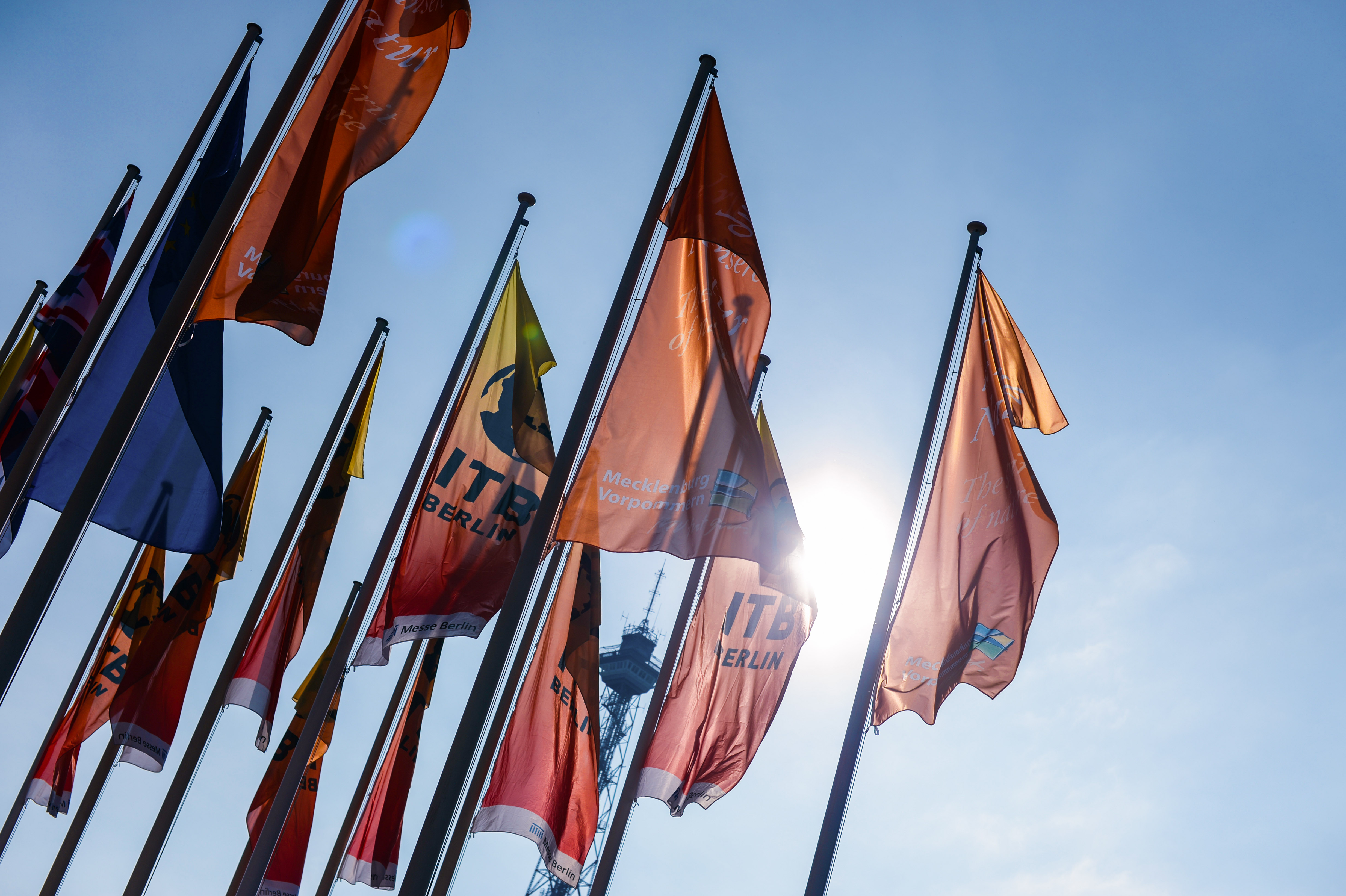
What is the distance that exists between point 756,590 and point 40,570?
280 inches

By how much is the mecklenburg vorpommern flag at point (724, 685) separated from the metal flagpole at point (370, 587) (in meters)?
3.75

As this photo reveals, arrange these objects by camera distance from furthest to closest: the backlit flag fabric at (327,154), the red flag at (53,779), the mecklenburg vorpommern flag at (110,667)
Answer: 1. the red flag at (53,779)
2. the mecklenburg vorpommern flag at (110,667)
3. the backlit flag fabric at (327,154)

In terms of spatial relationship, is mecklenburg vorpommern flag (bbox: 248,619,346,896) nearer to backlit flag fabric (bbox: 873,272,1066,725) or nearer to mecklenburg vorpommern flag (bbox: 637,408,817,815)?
mecklenburg vorpommern flag (bbox: 637,408,817,815)

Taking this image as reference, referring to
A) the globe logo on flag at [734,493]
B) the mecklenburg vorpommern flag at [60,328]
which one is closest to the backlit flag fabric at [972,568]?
the globe logo on flag at [734,493]

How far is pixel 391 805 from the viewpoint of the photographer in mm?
12789

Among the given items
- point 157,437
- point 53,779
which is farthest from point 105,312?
point 53,779

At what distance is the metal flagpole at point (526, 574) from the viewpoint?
6797mm

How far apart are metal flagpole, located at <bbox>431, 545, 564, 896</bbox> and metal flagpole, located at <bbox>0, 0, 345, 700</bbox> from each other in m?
3.64

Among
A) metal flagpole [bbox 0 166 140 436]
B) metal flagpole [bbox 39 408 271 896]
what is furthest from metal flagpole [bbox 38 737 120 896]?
metal flagpole [bbox 0 166 140 436]

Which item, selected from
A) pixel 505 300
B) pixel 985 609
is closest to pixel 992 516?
pixel 985 609

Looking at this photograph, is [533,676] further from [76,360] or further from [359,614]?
[76,360]

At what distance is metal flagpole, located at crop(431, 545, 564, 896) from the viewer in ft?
28.6

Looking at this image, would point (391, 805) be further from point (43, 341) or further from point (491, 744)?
point (43, 341)

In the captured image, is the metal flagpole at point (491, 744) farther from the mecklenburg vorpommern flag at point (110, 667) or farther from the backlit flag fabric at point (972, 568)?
the mecklenburg vorpommern flag at point (110, 667)
